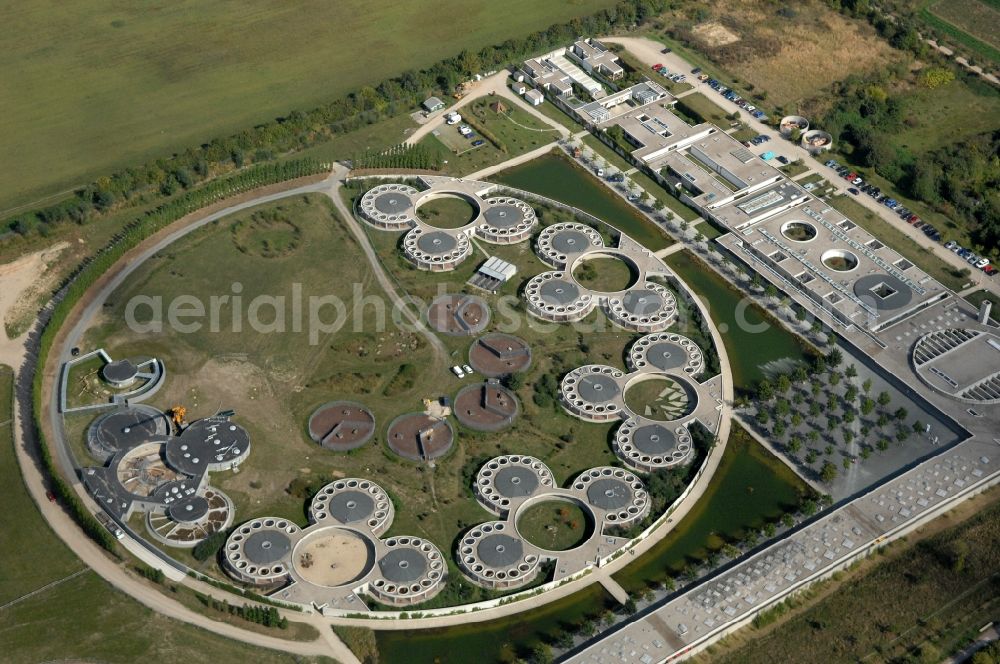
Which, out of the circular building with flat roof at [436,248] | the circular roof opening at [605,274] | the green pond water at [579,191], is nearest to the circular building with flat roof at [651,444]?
the circular roof opening at [605,274]

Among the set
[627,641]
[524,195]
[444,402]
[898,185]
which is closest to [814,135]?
[898,185]

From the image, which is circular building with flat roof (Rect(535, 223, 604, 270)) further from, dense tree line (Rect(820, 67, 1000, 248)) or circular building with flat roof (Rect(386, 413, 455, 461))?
dense tree line (Rect(820, 67, 1000, 248))

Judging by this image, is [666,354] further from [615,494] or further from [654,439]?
[615,494]

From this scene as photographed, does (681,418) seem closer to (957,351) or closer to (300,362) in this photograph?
(957,351)

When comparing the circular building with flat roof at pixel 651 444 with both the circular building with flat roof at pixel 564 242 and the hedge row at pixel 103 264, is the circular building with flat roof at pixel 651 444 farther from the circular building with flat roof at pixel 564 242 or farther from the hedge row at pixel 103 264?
the hedge row at pixel 103 264

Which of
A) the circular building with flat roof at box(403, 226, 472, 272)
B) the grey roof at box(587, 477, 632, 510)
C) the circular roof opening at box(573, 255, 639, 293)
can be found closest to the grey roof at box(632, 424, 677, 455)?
the grey roof at box(587, 477, 632, 510)

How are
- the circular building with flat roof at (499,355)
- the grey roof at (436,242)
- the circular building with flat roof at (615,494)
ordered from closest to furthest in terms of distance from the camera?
the circular building with flat roof at (615,494)
the circular building with flat roof at (499,355)
the grey roof at (436,242)
